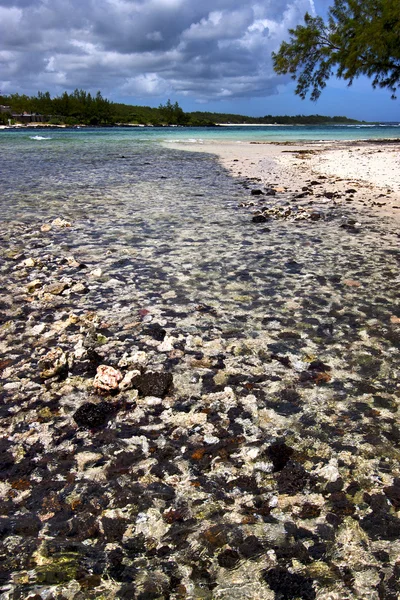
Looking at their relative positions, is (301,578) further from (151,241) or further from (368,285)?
(151,241)

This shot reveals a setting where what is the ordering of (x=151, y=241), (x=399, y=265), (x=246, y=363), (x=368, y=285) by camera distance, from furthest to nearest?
1. (x=151, y=241)
2. (x=399, y=265)
3. (x=368, y=285)
4. (x=246, y=363)

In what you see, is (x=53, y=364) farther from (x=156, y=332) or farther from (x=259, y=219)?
(x=259, y=219)

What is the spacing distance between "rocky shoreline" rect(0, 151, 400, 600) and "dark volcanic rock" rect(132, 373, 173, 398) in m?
0.02

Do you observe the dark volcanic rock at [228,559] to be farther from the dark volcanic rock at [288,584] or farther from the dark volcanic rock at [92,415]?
the dark volcanic rock at [92,415]

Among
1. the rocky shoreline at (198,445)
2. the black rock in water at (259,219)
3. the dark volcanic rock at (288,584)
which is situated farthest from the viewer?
the black rock in water at (259,219)

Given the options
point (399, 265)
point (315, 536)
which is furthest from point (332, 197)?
point (315, 536)

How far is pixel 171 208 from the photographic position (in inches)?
461

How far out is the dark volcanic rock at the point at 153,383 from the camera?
3.54m

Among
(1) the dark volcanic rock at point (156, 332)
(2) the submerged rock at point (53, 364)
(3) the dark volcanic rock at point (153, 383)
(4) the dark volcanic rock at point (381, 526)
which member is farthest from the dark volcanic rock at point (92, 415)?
(4) the dark volcanic rock at point (381, 526)

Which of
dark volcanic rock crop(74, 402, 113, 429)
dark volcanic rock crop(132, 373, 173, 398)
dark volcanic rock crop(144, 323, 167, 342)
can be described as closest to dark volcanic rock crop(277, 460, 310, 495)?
dark volcanic rock crop(132, 373, 173, 398)

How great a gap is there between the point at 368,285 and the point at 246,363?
9.17 ft

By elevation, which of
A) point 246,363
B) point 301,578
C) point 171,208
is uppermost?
point 171,208

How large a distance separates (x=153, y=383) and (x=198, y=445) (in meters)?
0.77

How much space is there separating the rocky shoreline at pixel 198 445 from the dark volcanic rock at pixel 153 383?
0.02m
